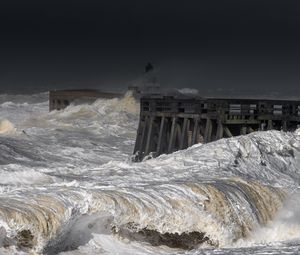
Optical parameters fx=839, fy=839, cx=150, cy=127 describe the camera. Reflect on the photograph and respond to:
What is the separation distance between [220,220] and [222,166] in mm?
3819

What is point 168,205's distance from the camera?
13.7m

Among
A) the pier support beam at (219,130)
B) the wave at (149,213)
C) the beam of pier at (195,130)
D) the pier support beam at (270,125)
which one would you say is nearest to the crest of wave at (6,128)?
the beam of pier at (195,130)

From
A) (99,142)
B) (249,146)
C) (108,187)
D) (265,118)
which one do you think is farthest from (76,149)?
(108,187)

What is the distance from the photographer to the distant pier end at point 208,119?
23.1 metres

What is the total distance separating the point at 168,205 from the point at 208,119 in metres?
9.75

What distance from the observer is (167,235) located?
524 inches

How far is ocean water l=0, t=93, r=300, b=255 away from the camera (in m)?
12.2

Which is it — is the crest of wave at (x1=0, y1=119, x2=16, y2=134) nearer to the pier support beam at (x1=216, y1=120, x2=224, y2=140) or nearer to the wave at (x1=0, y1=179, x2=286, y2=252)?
the pier support beam at (x1=216, y1=120, x2=224, y2=140)

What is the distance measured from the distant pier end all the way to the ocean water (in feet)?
8.56

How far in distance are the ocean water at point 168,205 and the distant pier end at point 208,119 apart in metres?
2.61

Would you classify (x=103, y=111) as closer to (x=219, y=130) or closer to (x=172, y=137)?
(x=172, y=137)

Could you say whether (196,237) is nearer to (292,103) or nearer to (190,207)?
(190,207)

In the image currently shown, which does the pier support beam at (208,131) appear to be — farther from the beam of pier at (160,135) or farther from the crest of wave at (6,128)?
the crest of wave at (6,128)

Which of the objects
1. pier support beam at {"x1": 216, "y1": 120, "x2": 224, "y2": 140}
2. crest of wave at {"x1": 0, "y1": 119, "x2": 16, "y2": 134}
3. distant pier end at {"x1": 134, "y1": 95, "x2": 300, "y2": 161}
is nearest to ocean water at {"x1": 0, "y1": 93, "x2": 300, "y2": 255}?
pier support beam at {"x1": 216, "y1": 120, "x2": 224, "y2": 140}
